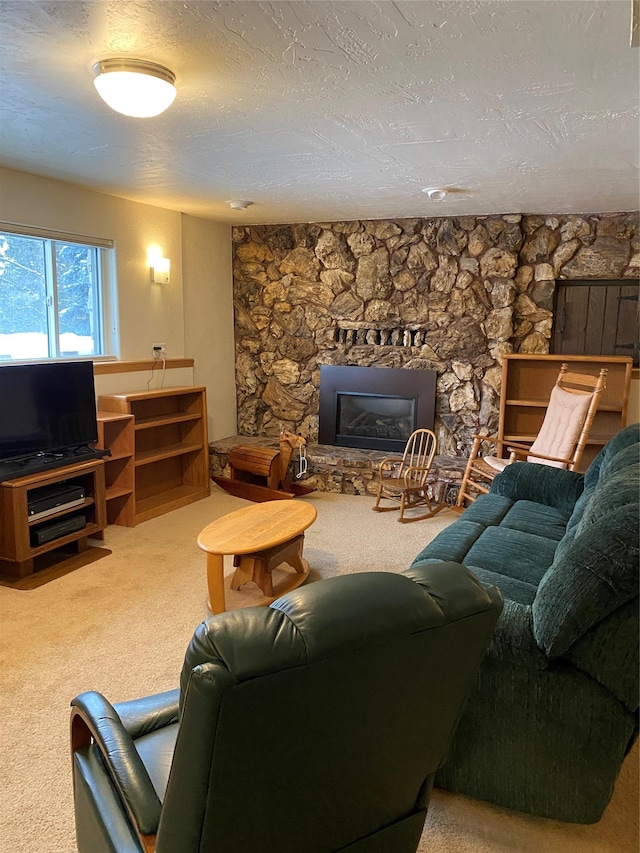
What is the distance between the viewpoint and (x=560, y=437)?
4.24 metres

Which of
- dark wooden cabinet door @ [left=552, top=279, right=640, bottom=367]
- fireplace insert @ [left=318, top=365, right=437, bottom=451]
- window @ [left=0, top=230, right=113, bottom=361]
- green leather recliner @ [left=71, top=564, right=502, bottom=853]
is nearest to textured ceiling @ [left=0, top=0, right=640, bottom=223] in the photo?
window @ [left=0, top=230, right=113, bottom=361]

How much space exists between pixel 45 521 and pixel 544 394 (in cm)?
388

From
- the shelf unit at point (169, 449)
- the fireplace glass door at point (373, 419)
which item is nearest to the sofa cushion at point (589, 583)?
the shelf unit at point (169, 449)

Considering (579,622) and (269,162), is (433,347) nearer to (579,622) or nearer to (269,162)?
(269,162)

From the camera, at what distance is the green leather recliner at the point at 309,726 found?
0.87m

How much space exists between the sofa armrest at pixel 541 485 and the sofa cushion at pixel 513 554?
578 millimetres

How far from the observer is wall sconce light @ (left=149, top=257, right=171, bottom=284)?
15.6ft

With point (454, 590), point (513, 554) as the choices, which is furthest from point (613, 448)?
point (454, 590)

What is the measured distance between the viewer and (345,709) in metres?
0.98

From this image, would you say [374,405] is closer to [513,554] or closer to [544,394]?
[544,394]

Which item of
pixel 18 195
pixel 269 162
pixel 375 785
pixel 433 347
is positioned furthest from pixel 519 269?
pixel 375 785

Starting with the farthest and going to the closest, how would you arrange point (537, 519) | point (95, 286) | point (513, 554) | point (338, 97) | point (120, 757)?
point (95, 286) < point (537, 519) < point (513, 554) < point (338, 97) < point (120, 757)

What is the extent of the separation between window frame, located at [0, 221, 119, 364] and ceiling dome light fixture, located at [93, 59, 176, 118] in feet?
6.26

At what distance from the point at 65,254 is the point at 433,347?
117 inches
